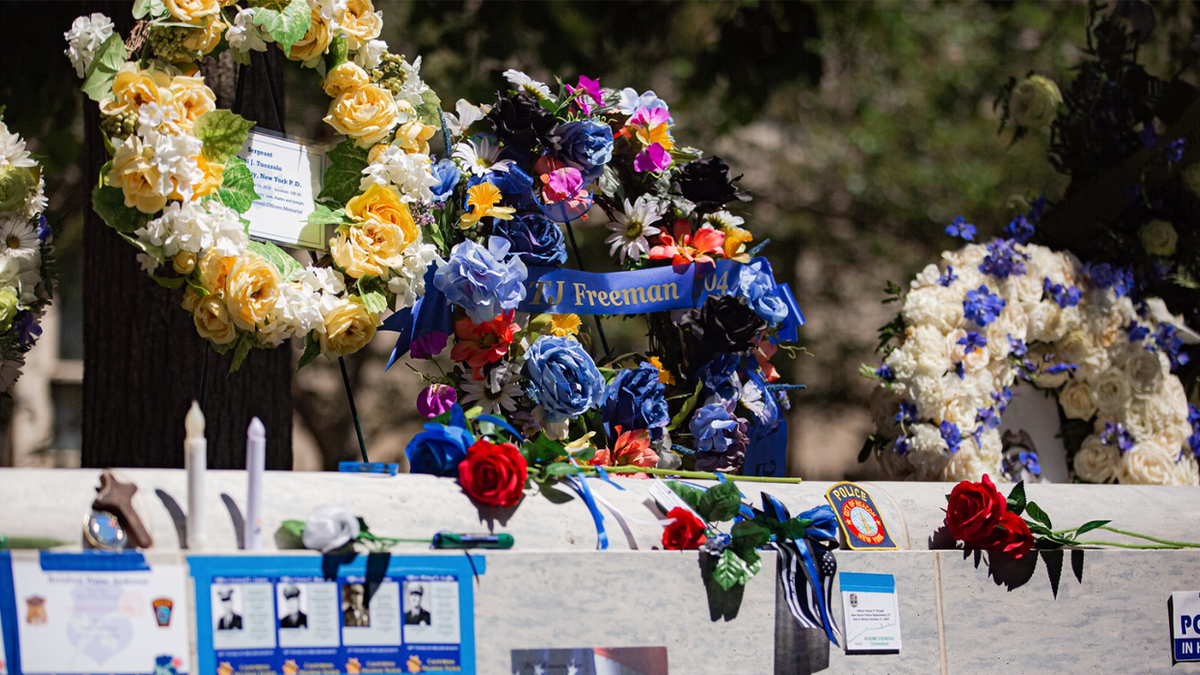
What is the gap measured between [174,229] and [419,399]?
29.2 inches

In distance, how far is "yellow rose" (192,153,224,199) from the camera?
235 centimetres

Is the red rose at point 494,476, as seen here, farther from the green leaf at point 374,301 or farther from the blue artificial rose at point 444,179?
the blue artificial rose at point 444,179

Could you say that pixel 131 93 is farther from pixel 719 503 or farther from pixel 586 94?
pixel 719 503

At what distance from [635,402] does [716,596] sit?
71 cm

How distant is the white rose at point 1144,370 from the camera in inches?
160

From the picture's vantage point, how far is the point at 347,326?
2531mm

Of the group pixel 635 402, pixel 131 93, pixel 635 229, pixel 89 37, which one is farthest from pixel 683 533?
pixel 89 37

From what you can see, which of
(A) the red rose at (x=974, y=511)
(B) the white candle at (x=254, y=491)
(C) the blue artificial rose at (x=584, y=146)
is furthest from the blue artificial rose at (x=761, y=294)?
(B) the white candle at (x=254, y=491)

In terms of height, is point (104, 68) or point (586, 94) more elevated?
point (586, 94)

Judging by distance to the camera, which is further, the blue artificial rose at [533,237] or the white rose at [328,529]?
the blue artificial rose at [533,237]

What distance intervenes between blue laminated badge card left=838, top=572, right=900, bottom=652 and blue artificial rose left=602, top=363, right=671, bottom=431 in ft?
2.13

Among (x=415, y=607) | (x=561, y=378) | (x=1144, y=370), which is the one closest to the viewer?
(x=415, y=607)

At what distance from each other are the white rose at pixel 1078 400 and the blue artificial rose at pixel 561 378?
209 centimetres

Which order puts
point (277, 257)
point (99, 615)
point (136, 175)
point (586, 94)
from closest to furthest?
point (99, 615)
point (136, 175)
point (277, 257)
point (586, 94)
